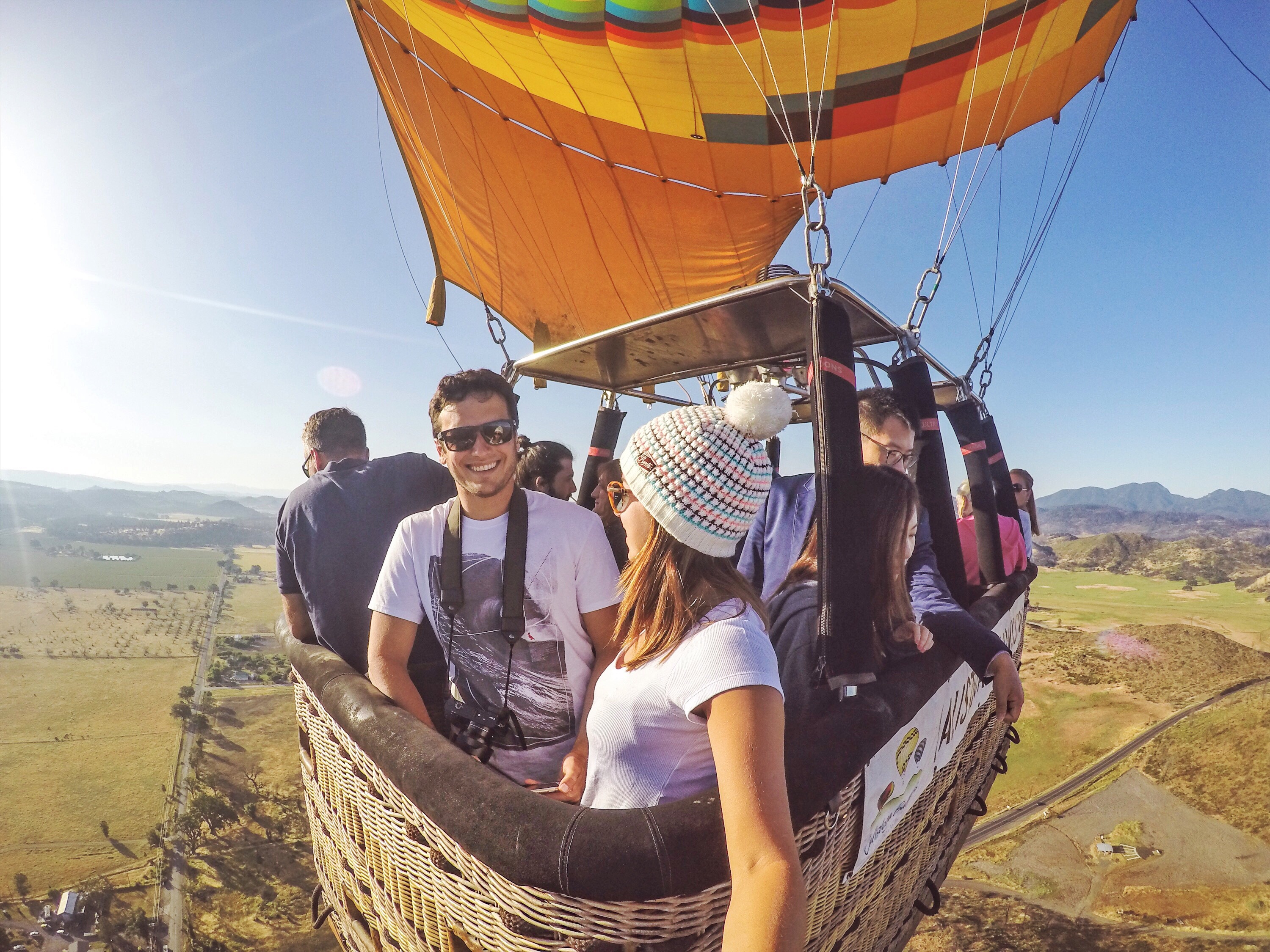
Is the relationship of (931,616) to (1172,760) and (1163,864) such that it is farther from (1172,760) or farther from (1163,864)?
(1172,760)

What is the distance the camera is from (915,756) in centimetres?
139

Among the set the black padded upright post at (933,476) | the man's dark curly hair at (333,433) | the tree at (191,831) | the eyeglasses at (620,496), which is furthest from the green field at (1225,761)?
the tree at (191,831)

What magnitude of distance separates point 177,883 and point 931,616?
5210 cm

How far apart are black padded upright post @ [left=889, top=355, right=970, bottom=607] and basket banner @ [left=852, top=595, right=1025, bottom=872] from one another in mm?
406

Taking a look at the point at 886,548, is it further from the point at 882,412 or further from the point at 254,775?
the point at 254,775

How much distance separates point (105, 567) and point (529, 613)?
486 ft

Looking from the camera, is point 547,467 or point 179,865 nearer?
point 547,467

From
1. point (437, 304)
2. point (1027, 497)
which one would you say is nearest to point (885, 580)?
point (1027, 497)

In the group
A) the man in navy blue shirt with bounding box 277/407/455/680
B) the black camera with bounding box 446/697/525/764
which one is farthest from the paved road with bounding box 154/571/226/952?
the black camera with bounding box 446/697/525/764

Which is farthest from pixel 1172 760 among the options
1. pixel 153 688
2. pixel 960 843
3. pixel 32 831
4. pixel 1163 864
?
pixel 153 688

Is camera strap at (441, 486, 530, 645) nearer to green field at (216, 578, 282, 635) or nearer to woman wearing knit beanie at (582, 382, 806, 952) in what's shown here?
woman wearing knit beanie at (582, 382, 806, 952)

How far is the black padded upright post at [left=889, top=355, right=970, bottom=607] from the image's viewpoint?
83.7 inches

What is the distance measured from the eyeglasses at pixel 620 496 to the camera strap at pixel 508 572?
49cm

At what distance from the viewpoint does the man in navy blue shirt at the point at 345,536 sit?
208cm
